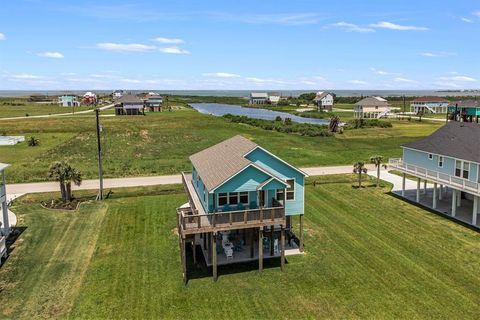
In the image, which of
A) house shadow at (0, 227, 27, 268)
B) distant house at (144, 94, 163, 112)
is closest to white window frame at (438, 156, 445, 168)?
house shadow at (0, 227, 27, 268)

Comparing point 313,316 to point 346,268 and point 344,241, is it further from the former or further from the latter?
point 344,241

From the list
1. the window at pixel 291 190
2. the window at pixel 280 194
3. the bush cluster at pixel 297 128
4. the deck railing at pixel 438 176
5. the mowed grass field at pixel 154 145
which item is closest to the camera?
the window at pixel 280 194

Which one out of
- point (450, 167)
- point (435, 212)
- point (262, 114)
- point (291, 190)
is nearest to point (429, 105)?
point (262, 114)

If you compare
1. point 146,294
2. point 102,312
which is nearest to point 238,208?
point 146,294

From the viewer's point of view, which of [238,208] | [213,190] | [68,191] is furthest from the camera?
[68,191]

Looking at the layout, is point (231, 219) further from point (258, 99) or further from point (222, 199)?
point (258, 99)

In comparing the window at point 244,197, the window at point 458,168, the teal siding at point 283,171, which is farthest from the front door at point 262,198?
the window at point 458,168

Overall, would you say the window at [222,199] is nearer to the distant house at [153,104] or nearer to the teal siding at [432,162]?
the teal siding at [432,162]
